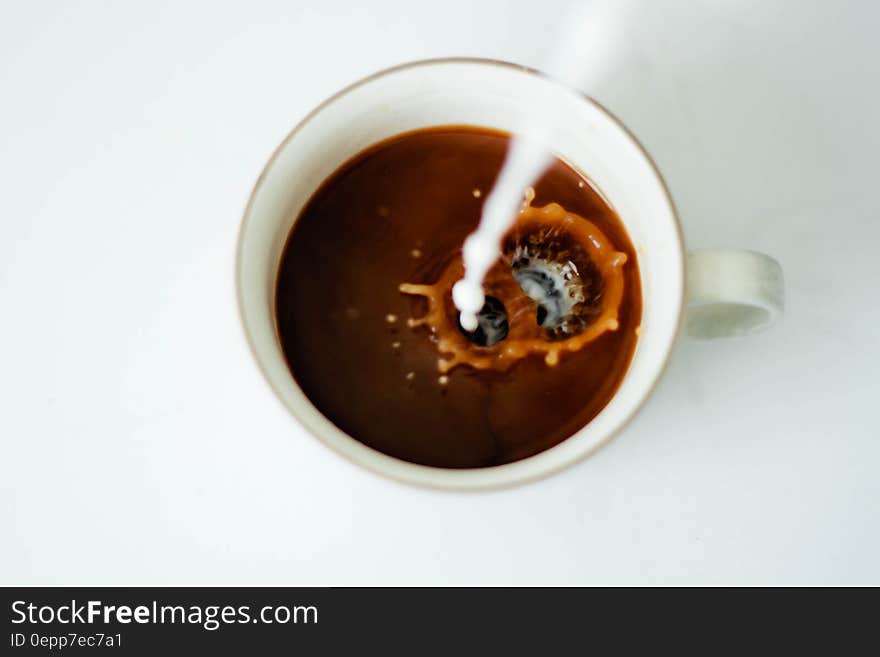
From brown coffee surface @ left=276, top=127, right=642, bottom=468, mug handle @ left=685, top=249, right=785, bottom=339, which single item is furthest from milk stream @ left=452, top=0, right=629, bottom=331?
mug handle @ left=685, top=249, right=785, bottom=339

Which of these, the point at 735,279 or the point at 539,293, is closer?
the point at 735,279

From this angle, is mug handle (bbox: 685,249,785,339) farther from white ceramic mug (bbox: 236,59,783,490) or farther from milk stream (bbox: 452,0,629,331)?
milk stream (bbox: 452,0,629,331)

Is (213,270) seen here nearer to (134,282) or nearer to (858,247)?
(134,282)

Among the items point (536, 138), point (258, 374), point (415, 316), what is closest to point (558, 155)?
point (536, 138)
